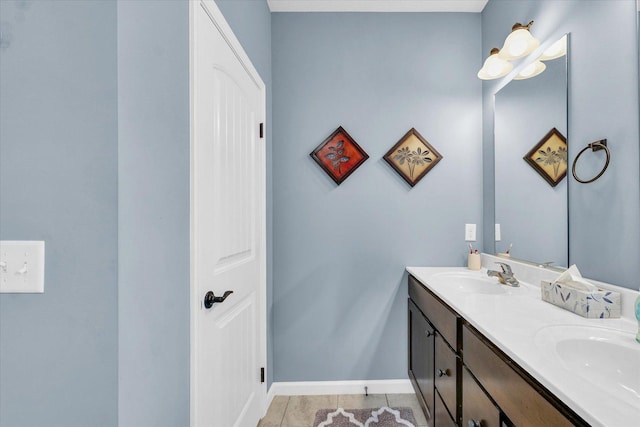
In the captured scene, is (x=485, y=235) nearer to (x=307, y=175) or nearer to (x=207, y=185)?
(x=307, y=175)

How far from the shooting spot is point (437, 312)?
5.16 feet

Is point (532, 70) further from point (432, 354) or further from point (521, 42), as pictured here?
point (432, 354)

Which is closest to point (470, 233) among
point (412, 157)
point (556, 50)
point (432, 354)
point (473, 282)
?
point (473, 282)

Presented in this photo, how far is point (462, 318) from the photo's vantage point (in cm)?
128

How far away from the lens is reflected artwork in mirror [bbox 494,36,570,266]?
4.94 feet

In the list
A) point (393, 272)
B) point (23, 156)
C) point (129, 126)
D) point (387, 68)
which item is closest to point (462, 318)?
point (393, 272)

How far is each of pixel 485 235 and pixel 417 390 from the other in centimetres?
118

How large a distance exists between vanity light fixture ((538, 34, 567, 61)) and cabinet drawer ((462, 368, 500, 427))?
1.59 metres

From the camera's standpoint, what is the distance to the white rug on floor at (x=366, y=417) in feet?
6.18

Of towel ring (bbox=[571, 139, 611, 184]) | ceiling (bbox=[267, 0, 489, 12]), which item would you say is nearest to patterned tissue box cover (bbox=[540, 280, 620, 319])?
towel ring (bbox=[571, 139, 611, 184])

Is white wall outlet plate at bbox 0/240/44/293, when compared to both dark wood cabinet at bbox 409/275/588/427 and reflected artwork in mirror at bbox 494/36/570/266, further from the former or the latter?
reflected artwork in mirror at bbox 494/36/570/266

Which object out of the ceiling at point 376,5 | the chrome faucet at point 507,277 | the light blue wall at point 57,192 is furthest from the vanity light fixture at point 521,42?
the light blue wall at point 57,192

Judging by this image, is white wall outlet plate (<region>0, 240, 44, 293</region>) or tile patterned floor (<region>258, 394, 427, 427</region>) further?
tile patterned floor (<region>258, 394, 427, 427</region>)

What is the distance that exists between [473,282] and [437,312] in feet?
1.59
